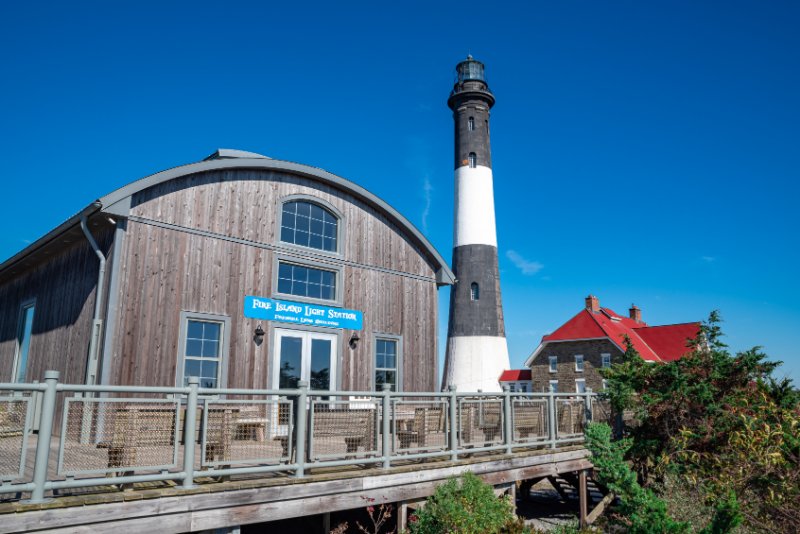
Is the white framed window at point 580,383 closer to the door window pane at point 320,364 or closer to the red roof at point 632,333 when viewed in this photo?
the red roof at point 632,333

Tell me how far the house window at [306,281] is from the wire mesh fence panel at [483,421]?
425 cm

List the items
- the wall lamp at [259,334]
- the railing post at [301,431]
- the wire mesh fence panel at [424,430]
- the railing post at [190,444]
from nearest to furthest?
the railing post at [190,444] → the railing post at [301,431] → the wire mesh fence panel at [424,430] → the wall lamp at [259,334]

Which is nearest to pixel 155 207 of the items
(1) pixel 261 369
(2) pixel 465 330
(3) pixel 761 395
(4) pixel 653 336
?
(1) pixel 261 369

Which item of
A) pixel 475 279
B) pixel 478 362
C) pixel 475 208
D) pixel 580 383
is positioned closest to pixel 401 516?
pixel 478 362

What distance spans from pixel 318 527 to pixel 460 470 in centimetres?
302

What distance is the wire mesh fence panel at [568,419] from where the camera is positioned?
12.2 m

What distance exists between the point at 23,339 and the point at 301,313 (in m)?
7.09

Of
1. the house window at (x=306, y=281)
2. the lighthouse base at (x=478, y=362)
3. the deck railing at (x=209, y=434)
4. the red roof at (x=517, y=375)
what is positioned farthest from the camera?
the red roof at (x=517, y=375)

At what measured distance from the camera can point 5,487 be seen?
521 centimetres

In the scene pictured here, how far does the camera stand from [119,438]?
6070 mm

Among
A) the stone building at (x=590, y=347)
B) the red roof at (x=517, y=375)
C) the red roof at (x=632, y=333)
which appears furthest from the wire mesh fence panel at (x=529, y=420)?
the red roof at (x=517, y=375)

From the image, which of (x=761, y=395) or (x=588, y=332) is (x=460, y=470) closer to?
(x=761, y=395)

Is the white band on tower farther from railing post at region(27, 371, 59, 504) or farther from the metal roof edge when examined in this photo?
railing post at region(27, 371, 59, 504)

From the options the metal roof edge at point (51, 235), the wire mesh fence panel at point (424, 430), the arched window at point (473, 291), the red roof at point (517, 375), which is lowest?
the wire mesh fence panel at point (424, 430)
